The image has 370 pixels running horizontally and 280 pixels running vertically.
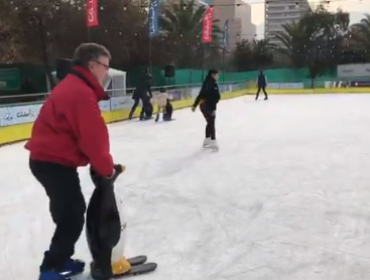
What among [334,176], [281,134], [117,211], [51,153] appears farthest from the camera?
[281,134]

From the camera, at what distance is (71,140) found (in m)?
2.30

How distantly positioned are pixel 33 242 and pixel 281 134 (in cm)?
662

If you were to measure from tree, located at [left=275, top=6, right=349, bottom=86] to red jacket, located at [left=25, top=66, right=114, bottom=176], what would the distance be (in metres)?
37.6

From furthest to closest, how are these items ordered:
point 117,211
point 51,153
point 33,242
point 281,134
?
point 281,134 < point 33,242 < point 117,211 < point 51,153

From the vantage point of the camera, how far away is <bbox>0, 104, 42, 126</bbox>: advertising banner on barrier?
9.05m

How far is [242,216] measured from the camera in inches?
155

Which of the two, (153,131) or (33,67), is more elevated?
(33,67)

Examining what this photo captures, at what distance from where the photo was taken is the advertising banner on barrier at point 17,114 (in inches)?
356

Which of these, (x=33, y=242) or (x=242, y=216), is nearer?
(x=33, y=242)

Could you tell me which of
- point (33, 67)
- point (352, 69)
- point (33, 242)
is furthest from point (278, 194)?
point (352, 69)

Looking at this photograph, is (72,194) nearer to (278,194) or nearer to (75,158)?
(75,158)

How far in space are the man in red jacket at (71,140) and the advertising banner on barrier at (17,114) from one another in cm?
688

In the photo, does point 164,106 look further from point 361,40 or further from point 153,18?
point 361,40

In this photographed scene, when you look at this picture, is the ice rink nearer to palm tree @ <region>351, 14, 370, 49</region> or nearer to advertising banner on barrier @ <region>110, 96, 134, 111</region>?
advertising banner on barrier @ <region>110, 96, 134, 111</region>
